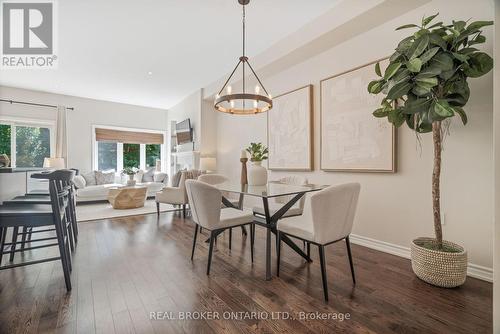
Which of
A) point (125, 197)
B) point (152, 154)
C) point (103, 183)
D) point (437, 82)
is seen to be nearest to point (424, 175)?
point (437, 82)

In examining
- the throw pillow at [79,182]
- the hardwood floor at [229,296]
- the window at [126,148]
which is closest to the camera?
the hardwood floor at [229,296]

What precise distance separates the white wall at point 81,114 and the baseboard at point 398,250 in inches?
272

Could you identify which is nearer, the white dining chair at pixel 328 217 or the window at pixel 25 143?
the white dining chair at pixel 328 217

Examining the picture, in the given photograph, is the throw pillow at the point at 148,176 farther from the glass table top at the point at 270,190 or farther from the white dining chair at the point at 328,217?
the white dining chair at the point at 328,217

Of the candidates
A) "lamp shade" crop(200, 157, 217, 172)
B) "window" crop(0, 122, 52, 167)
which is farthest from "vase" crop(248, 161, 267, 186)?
"window" crop(0, 122, 52, 167)

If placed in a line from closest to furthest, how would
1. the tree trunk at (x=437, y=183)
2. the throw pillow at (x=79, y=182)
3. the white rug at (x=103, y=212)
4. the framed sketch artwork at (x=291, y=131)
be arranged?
the tree trunk at (x=437, y=183) → the framed sketch artwork at (x=291, y=131) → the white rug at (x=103, y=212) → the throw pillow at (x=79, y=182)

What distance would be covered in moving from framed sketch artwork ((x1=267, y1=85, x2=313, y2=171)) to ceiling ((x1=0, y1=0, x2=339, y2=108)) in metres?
0.93


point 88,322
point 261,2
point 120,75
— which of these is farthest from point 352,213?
point 120,75

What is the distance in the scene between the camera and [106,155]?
673 cm

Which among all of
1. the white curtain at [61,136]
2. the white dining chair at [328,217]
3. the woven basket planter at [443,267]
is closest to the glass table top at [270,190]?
the white dining chair at [328,217]

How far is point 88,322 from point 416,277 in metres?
2.52

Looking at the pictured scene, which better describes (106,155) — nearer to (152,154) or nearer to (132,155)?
(132,155)

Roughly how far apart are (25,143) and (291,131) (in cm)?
662

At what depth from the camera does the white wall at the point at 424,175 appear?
190 cm
